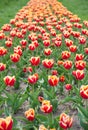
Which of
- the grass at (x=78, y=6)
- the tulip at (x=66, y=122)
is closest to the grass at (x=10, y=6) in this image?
the grass at (x=78, y=6)

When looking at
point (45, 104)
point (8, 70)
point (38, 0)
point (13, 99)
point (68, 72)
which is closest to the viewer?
point (45, 104)

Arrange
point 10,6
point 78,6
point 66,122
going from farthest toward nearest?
point 10,6 → point 78,6 → point 66,122

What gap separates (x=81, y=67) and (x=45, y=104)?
1557mm

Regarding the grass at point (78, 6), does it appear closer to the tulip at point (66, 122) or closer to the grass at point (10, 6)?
the grass at point (10, 6)

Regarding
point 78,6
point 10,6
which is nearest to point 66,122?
point 78,6

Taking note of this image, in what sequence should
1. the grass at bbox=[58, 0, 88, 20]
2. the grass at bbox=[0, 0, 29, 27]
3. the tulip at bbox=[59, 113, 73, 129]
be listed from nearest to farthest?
1. the tulip at bbox=[59, 113, 73, 129]
2. the grass at bbox=[58, 0, 88, 20]
3. the grass at bbox=[0, 0, 29, 27]

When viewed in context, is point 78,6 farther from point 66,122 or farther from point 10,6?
point 66,122

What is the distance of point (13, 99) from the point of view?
509 cm

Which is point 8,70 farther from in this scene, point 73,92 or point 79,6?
point 79,6

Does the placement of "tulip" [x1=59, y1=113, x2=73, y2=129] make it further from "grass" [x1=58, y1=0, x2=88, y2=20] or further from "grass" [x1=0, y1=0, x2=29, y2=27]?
"grass" [x1=0, y1=0, x2=29, y2=27]

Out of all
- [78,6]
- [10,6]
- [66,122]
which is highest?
[10,6]

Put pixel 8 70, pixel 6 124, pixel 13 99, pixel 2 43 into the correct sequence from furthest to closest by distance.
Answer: pixel 2 43, pixel 8 70, pixel 13 99, pixel 6 124

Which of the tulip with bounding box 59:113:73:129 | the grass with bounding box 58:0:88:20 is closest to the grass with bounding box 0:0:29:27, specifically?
the grass with bounding box 58:0:88:20

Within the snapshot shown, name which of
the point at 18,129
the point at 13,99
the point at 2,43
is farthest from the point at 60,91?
the point at 2,43
